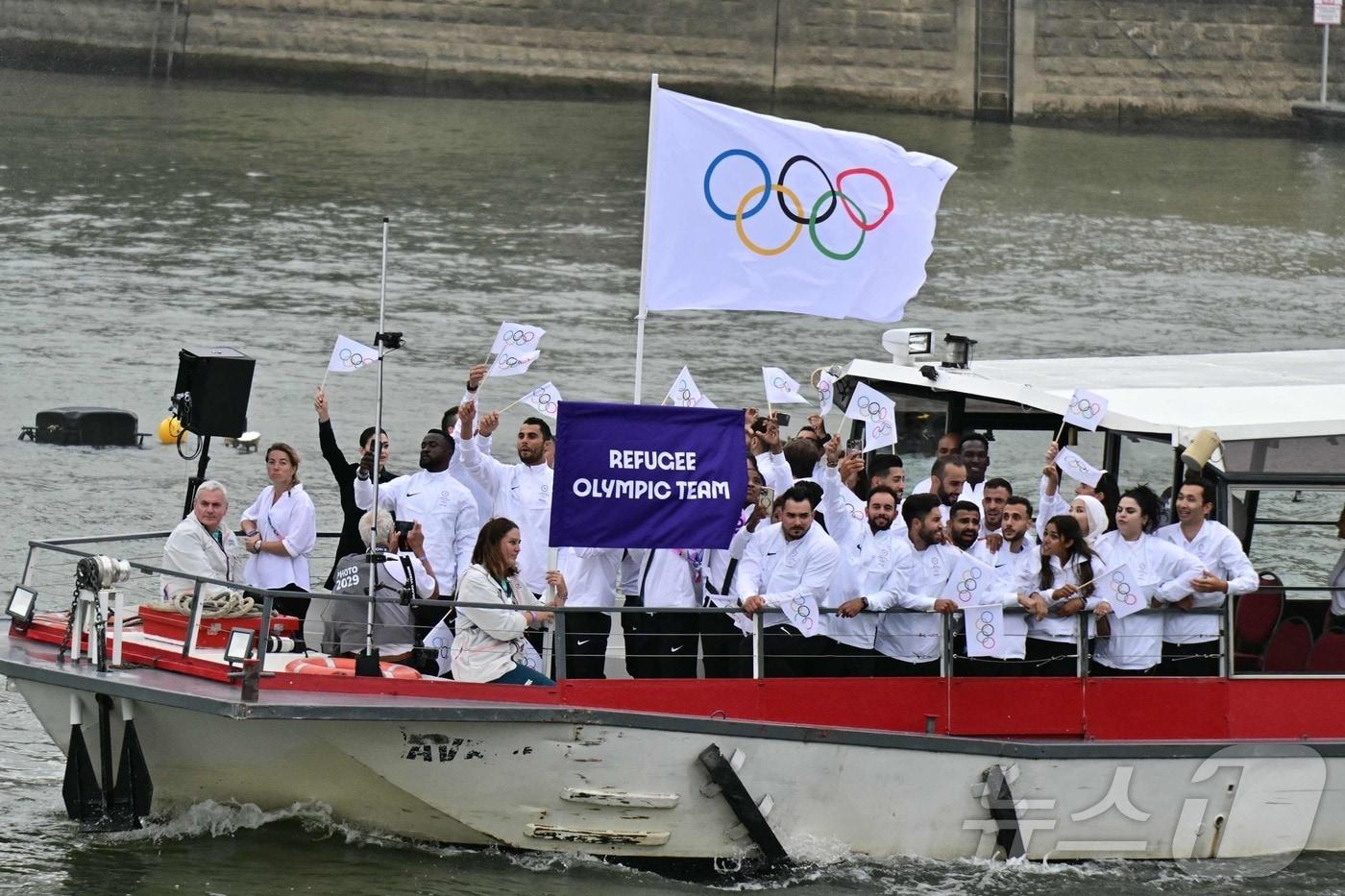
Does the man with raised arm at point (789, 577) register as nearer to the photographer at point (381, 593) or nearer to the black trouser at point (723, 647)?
the black trouser at point (723, 647)

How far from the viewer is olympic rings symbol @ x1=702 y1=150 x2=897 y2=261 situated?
11695 millimetres

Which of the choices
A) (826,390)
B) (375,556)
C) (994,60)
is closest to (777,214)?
(826,390)

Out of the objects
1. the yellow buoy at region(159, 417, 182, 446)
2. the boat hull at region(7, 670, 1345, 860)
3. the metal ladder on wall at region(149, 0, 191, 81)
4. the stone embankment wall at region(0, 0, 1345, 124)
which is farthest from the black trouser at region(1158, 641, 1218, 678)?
the metal ladder on wall at region(149, 0, 191, 81)

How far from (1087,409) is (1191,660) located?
1.38 m

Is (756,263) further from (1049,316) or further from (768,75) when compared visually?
(768,75)

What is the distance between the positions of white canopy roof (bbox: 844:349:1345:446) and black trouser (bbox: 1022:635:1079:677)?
118 centimetres

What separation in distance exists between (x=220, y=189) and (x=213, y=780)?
1035 inches

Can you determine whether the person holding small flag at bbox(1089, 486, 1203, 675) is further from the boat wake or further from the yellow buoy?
the yellow buoy

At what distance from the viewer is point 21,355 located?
2773cm

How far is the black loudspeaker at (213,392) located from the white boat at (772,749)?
0.98 metres

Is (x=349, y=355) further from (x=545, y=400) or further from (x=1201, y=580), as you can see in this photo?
(x=1201, y=580)

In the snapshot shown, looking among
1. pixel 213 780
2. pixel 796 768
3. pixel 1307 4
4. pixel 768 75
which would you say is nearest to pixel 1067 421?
pixel 796 768

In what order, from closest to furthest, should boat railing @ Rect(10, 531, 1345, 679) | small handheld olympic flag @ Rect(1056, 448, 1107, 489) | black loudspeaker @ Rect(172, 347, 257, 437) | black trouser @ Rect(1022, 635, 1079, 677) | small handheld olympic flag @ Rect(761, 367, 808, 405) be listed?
boat railing @ Rect(10, 531, 1345, 679) < black trouser @ Rect(1022, 635, 1079, 677) < small handheld olympic flag @ Rect(1056, 448, 1107, 489) < black loudspeaker @ Rect(172, 347, 257, 437) < small handheld olympic flag @ Rect(761, 367, 808, 405)

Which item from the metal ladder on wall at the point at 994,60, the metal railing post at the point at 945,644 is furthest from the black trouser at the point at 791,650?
the metal ladder on wall at the point at 994,60
